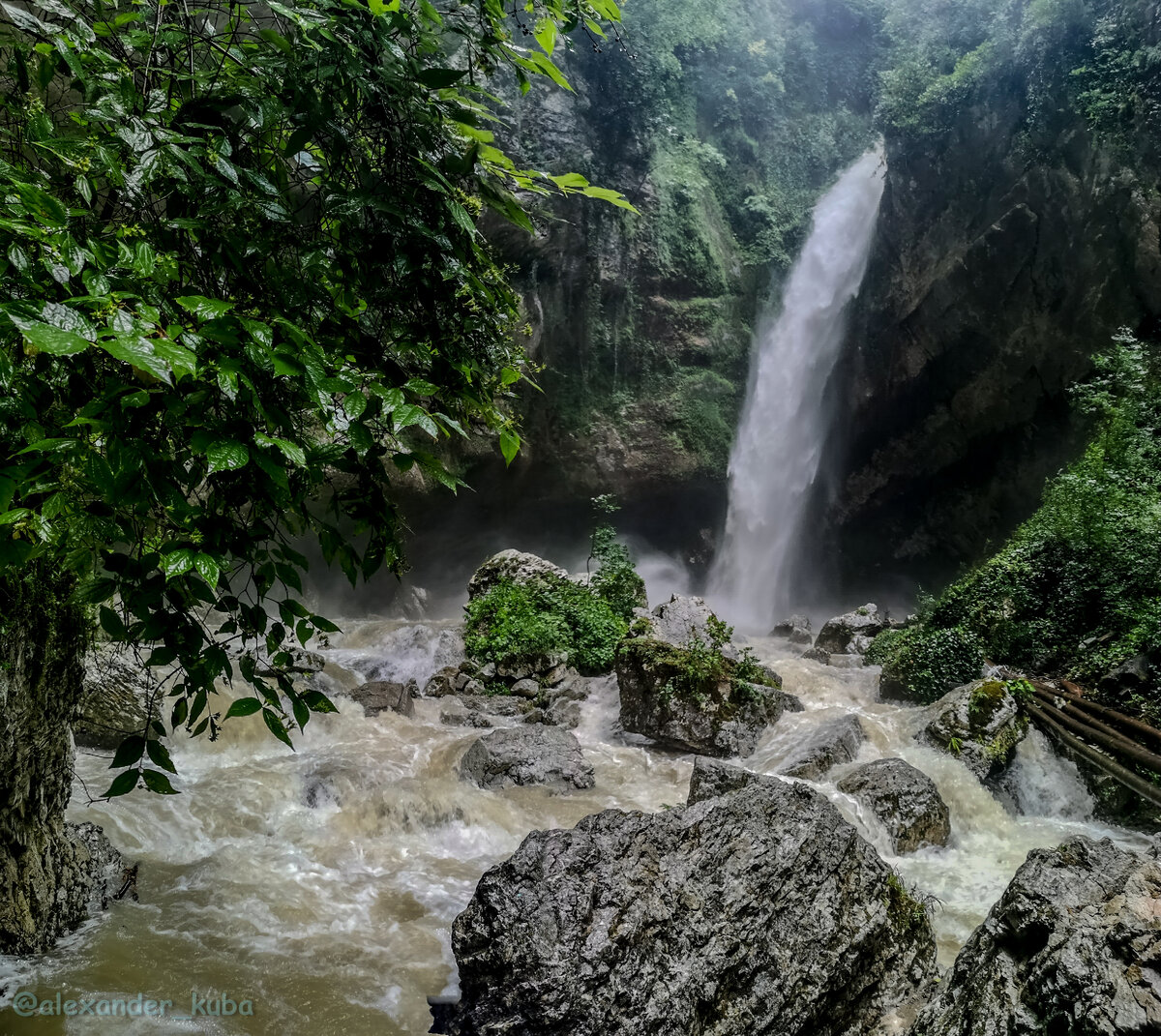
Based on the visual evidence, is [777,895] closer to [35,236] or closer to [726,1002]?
[726,1002]

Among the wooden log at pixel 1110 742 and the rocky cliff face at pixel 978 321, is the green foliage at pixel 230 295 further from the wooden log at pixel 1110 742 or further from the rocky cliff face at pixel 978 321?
the rocky cliff face at pixel 978 321

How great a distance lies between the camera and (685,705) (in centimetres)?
814

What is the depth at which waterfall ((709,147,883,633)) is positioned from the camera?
64.1ft

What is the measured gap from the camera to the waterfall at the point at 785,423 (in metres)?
19.5

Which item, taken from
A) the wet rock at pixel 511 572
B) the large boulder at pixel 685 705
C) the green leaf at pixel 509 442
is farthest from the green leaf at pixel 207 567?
the wet rock at pixel 511 572

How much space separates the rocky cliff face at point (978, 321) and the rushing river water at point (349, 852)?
9044mm

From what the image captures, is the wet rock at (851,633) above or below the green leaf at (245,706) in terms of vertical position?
below

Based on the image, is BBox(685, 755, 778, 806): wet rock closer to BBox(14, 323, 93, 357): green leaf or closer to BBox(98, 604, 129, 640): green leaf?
BBox(98, 604, 129, 640): green leaf

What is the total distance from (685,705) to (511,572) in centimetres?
549

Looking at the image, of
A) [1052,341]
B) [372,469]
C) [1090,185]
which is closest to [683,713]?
[372,469]

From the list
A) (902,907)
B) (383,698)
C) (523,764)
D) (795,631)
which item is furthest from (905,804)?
(795,631)

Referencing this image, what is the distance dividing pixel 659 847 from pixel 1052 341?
1498 cm

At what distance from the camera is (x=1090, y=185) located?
12594mm

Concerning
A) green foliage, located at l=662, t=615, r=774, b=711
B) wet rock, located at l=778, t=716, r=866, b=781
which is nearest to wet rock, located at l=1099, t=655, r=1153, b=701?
wet rock, located at l=778, t=716, r=866, b=781
